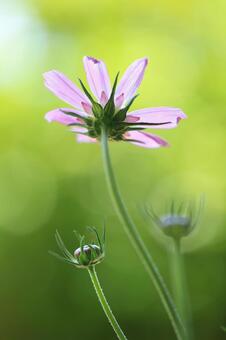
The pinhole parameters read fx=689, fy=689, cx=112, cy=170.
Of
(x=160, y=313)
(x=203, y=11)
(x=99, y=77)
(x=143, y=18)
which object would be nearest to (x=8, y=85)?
(x=143, y=18)

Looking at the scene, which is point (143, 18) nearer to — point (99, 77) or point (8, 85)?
point (8, 85)

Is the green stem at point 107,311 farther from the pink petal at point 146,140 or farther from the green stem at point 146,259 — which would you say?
the pink petal at point 146,140

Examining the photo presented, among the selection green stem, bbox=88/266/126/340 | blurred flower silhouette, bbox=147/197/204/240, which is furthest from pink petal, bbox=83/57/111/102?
green stem, bbox=88/266/126/340

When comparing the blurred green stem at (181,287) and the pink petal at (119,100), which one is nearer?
the blurred green stem at (181,287)

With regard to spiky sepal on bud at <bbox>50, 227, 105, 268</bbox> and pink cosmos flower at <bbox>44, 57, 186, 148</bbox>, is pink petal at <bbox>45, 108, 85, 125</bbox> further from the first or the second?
spiky sepal on bud at <bbox>50, 227, 105, 268</bbox>

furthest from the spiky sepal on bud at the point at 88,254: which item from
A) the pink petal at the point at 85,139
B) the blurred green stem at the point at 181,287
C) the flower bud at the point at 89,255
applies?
the pink petal at the point at 85,139

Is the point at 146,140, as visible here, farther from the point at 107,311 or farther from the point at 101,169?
the point at 101,169

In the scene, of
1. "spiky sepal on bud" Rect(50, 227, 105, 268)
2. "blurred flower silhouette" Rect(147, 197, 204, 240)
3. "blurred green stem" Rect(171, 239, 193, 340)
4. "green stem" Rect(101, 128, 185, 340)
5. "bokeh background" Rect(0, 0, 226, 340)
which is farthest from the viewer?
"bokeh background" Rect(0, 0, 226, 340)

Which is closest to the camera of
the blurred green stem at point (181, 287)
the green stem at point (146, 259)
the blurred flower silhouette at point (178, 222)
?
the green stem at point (146, 259)
